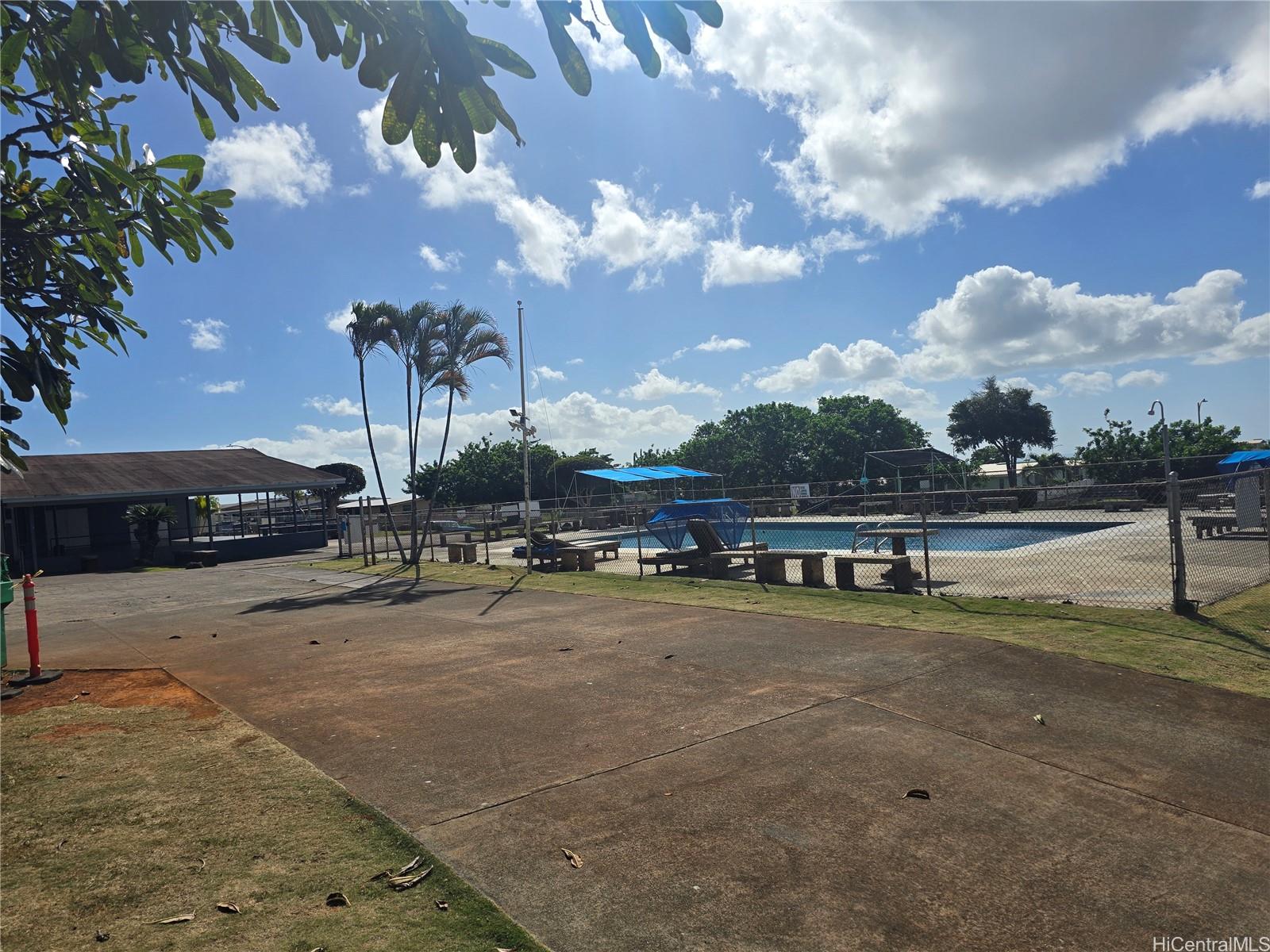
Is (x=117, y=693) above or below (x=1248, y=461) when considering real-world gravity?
below

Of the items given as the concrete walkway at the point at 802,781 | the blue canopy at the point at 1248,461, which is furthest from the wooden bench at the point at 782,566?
the blue canopy at the point at 1248,461

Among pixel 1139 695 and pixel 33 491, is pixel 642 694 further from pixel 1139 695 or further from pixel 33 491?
pixel 33 491

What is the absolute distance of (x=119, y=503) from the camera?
31.6m

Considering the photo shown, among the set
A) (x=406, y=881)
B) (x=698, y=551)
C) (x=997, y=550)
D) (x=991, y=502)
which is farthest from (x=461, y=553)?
(x=406, y=881)

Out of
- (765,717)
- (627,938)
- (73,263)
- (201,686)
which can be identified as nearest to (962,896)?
(627,938)

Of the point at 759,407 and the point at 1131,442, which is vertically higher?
the point at 759,407

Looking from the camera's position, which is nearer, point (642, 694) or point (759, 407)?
point (642, 694)

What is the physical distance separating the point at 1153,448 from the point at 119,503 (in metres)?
44.7

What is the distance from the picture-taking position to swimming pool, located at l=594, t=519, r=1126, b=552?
888 inches

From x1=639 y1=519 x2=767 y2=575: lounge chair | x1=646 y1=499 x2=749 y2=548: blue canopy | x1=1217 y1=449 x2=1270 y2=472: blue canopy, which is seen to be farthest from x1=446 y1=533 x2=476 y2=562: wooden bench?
x1=1217 y1=449 x2=1270 y2=472: blue canopy

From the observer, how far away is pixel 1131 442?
3769cm

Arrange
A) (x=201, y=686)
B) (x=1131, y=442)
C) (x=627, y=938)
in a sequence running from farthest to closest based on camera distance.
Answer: (x=1131, y=442), (x=201, y=686), (x=627, y=938)

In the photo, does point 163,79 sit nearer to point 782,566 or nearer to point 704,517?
point 782,566

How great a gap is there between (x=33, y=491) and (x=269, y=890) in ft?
99.9
